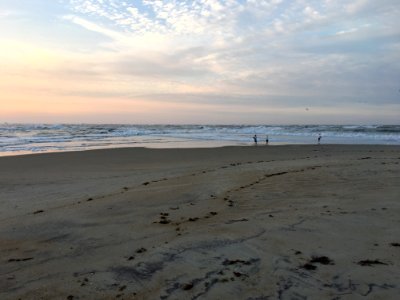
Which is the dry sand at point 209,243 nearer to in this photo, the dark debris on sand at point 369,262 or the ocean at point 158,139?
the dark debris on sand at point 369,262

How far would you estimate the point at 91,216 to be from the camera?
5.78 metres

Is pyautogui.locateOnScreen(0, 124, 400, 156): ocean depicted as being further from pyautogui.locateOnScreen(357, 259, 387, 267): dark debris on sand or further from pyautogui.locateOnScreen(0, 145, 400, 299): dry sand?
pyautogui.locateOnScreen(357, 259, 387, 267): dark debris on sand

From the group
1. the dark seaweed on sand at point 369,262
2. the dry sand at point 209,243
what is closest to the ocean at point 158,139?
the dry sand at point 209,243


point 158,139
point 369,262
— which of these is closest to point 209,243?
point 369,262

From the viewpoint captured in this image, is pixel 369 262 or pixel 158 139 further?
pixel 158 139

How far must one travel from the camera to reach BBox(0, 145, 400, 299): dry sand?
3.24 meters

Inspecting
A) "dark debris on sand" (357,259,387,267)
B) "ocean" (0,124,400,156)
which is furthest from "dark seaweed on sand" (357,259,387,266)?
"ocean" (0,124,400,156)

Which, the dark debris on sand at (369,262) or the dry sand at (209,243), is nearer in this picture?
the dry sand at (209,243)

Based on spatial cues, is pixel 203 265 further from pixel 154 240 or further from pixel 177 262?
pixel 154 240

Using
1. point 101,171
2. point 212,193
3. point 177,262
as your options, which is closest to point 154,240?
point 177,262

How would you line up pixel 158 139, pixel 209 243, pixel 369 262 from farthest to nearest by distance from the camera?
1. pixel 158 139
2. pixel 209 243
3. pixel 369 262

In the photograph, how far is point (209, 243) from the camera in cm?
420

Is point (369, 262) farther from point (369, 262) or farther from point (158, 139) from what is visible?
point (158, 139)

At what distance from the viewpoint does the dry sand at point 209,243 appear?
3.24 m
